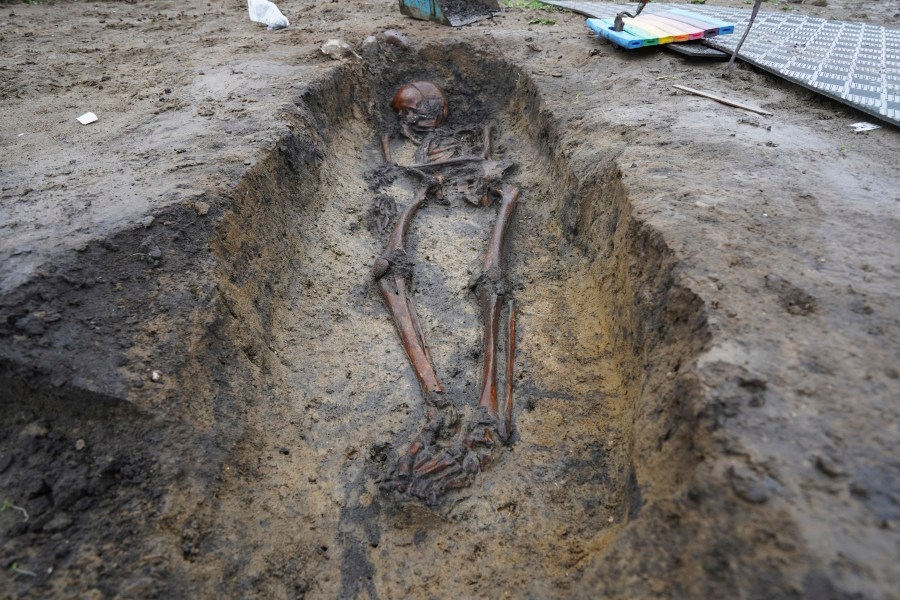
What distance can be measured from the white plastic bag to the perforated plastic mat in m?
4.59

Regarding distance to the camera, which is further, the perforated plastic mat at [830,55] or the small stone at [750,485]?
the perforated plastic mat at [830,55]

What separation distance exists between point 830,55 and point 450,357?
4.60 meters

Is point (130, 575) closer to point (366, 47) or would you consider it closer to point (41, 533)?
point (41, 533)

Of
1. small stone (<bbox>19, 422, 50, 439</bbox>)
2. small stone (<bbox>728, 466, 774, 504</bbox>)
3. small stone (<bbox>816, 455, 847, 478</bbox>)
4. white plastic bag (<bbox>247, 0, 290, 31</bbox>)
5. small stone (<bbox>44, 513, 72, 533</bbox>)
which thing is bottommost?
small stone (<bbox>44, 513, 72, 533</bbox>)

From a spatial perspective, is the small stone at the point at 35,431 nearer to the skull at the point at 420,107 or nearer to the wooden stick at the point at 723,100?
the skull at the point at 420,107

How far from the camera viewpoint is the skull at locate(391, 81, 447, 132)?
18.9 ft

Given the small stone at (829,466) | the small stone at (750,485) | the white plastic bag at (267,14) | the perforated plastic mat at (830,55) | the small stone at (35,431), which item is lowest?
the small stone at (35,431)

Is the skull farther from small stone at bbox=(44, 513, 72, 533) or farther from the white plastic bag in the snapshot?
small stone at bbox=(44, 513, 72, 533)

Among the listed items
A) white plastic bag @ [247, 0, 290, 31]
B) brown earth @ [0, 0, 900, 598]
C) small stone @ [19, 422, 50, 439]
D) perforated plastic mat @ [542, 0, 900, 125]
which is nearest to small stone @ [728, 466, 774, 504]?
brown earth @ [0, 0, 900, 598]

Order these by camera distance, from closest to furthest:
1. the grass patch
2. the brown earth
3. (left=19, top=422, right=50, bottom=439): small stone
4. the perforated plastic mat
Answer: the brown earth, (left=19, top=422, right=50, bottom=439): small stone, the perforated plastic mat, the grass patch

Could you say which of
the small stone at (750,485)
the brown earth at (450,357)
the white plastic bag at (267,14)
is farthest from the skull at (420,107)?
the small stone at (750,485)

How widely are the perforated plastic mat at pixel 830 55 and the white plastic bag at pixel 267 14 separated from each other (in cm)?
459

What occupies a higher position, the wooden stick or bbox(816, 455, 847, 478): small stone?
the wooden stick

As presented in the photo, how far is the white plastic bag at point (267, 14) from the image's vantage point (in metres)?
6.42
